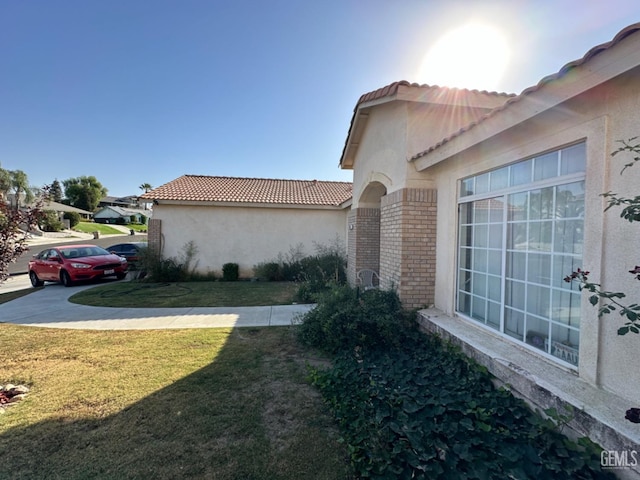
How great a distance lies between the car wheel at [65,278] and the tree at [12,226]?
10.0 m

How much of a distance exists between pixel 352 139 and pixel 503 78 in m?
4.22

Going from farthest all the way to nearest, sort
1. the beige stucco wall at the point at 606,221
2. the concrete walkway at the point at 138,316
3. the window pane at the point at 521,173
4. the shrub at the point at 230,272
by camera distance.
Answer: the shrub at the point at 230,272 → the concrete walkway at the point at 138,316 → the window pane at the point at 521,173 → the beige stucco wall at the point at 606,221

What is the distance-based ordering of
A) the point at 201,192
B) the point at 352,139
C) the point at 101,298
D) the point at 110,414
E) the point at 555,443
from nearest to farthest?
1. the point at 555,443
2. the point at 110,414
3. the point at 352,139
4. the point at 101,298
5. the point at 201,192

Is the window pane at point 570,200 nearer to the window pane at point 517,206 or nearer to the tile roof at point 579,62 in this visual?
the window pane at point 517,206

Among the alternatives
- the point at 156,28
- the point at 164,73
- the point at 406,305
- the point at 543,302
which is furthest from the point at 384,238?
the point at 164,73

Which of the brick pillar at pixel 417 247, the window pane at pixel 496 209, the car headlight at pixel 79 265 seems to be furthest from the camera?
the car headlight at pixel 79 265

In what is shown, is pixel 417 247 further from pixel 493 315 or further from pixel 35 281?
pixel 35 281

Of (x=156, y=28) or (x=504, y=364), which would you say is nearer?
(x=504, y=364)

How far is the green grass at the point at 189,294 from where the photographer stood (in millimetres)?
9523

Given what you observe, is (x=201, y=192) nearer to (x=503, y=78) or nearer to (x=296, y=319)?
(x=296, y=319)

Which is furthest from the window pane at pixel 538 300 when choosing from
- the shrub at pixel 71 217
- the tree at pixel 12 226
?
the shrub at pixel 71 217

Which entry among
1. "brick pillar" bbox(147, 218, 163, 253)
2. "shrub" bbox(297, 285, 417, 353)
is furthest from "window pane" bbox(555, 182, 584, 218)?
"brick pillar" bbox(147, 218, 163, 253)

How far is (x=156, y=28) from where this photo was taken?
26.7 feet

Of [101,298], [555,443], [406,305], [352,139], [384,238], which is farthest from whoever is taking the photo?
[101,298]
